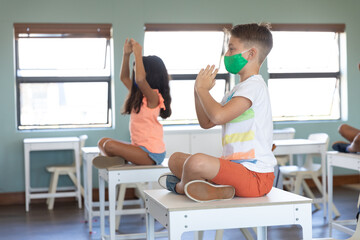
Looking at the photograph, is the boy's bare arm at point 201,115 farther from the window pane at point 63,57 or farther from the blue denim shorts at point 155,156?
the window pane at point 63,57

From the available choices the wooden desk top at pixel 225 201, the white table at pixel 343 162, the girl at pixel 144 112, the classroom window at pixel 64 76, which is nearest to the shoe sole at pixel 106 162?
the girl at pixel 144 112

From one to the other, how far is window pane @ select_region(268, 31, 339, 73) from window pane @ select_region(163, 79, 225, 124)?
760 millimetres

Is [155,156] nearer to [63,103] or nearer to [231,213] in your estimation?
[231,213]

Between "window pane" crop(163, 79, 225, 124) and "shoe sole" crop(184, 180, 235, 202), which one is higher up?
"window pane" crop(163, 79, 225, 124)

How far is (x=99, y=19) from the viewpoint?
19.0 feet

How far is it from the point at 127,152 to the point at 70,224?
4.97 ft

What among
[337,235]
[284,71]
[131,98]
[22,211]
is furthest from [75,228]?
[284,71]

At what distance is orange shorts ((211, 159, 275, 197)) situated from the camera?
190 cm

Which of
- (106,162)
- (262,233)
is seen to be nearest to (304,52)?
(106,162)

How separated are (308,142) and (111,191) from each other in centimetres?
216

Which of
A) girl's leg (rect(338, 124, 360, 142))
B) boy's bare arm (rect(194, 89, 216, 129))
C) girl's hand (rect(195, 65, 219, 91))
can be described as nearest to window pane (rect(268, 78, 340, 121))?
girl's leg (rect(338, 124, 360, 142))

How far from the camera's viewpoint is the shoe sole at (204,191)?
1836 mm

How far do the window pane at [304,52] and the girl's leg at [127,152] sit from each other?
3.42 m

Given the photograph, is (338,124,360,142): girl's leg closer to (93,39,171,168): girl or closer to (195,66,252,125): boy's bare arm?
(93,39,171,168): girl
